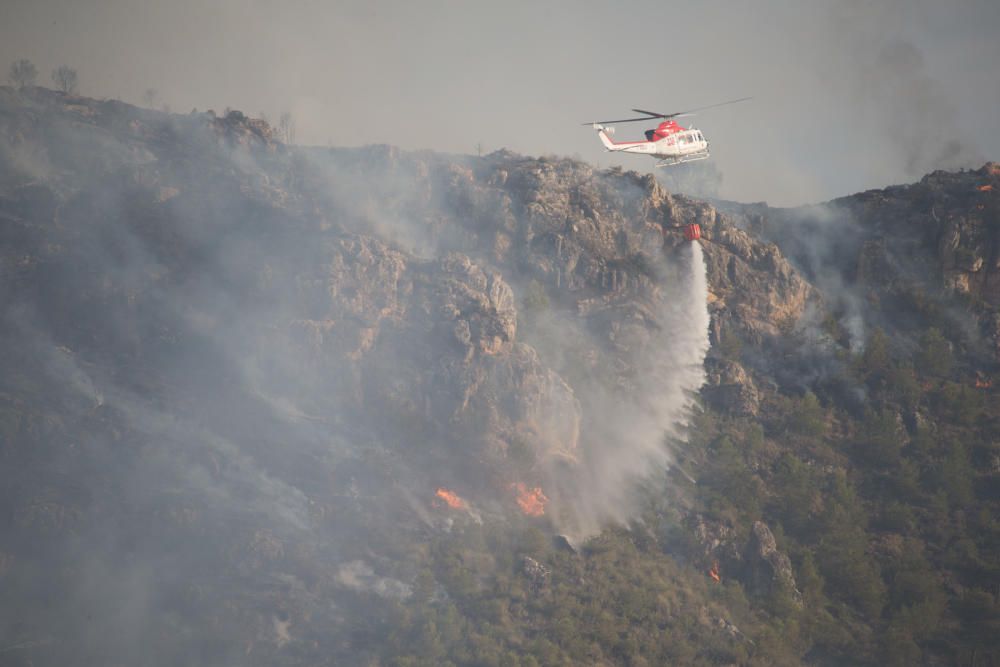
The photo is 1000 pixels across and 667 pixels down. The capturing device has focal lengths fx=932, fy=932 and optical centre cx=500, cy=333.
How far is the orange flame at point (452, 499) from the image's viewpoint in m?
114

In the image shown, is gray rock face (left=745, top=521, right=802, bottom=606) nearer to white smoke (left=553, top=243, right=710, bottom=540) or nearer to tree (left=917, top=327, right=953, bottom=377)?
white smoke (left=553, top=243, right=710, bottom=540)

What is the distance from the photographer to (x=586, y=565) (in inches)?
4326

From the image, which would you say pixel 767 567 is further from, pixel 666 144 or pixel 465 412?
pixel 666 144

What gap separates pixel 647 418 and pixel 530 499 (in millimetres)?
25853

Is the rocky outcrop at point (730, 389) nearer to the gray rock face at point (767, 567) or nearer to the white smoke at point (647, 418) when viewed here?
the white smoke at point (647, 418)

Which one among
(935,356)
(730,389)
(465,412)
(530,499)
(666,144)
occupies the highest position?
(666,144)

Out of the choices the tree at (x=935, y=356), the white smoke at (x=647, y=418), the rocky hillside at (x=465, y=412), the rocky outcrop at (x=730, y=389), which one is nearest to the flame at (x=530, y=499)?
the rocky hillside at (x=465, y=412)

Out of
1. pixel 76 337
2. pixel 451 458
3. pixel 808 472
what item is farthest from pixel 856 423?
pixel 76 337

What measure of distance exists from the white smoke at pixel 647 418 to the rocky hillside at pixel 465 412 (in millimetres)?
480

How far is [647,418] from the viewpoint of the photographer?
5281 inches

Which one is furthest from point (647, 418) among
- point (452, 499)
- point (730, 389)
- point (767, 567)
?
point (452, 499)

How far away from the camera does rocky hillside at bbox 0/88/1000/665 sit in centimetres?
10031

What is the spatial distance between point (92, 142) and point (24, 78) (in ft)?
112

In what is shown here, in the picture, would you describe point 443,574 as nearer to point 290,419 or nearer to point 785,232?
point 290,419
